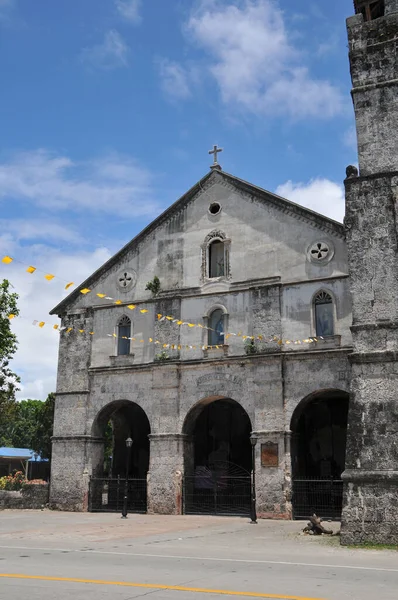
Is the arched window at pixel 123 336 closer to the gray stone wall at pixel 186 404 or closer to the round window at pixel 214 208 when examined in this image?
the gray stone wall at pixel 186 404

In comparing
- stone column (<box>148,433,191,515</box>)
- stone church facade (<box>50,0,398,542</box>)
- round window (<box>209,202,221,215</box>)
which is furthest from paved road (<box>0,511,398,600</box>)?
round window (<box>209,202,221,215</box>)

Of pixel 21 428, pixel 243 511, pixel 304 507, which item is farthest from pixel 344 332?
pixel 21 428

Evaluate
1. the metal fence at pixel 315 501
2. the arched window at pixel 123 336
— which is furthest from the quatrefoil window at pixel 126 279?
the metal fence at pixel 315 501

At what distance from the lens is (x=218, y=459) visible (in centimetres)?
2952

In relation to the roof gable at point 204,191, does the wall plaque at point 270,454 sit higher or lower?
lower

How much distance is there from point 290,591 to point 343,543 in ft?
22.3

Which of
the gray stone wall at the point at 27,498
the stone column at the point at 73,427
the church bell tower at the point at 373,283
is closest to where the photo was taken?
the church bell tower at the point at 373,283

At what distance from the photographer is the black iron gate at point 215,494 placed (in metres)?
25.4

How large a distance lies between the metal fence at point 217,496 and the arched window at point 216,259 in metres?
8.43

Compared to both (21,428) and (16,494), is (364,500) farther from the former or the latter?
(21,428)

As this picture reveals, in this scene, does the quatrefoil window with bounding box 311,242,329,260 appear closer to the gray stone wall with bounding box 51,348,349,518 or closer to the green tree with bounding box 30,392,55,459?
the gray stone wall with bounding box 51,348,349,518

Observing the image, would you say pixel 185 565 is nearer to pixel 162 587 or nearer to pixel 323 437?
pixel 162 587

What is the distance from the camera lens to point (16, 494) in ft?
93.2

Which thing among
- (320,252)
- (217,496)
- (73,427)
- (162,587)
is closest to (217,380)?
(217,496)
